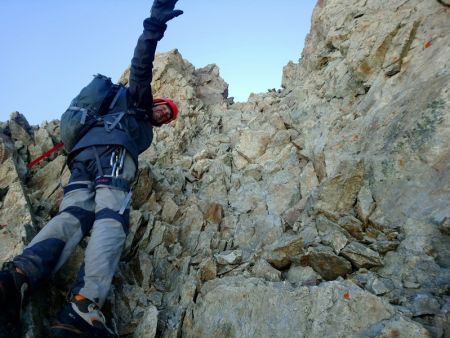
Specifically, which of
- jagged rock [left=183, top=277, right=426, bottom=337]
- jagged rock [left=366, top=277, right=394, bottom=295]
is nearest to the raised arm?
jagged rock [left=183, top=277, right=426, bottom=337]

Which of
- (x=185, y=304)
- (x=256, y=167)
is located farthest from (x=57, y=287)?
(x=256, y=167)

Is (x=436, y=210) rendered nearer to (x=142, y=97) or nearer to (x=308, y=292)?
(x=308, y=292)

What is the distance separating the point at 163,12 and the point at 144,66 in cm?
111

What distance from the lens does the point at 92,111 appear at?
711 centimetres

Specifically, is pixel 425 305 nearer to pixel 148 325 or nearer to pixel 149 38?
pixel 148 325

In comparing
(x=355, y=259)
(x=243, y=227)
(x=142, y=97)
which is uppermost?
(x=142, y=97)

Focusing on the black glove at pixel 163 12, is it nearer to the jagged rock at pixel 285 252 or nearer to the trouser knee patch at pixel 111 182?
the trouser knee patch at pixel 111 182

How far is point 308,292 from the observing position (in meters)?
5.86

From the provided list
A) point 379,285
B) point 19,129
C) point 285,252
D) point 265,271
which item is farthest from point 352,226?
point 19,129

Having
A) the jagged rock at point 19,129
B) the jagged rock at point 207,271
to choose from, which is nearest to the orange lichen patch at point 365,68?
the jagged rock at point 207,271

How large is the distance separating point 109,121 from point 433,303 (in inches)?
262

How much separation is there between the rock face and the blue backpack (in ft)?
6.49

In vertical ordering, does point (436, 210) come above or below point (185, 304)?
above

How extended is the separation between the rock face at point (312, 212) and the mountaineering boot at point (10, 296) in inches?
9.0
